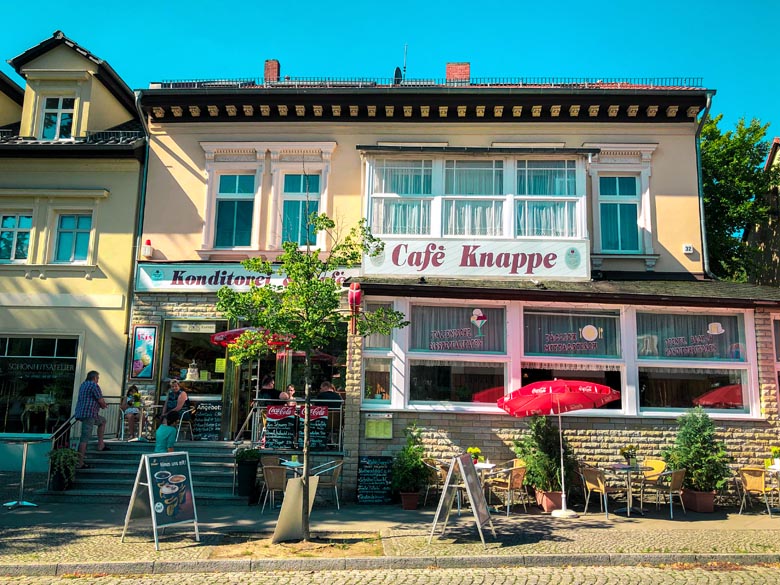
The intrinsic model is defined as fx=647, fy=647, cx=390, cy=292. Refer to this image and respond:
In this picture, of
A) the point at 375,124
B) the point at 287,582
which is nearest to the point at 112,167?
the point at 375,124

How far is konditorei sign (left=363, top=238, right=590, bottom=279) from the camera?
13336 millimetres

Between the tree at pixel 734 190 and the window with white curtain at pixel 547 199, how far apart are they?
764 cm

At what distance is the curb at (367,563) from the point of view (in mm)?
7523

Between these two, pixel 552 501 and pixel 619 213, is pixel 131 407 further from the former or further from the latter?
pixel 619 213

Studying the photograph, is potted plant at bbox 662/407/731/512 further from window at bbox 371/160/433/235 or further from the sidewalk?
window at bbox 371/160/433/235

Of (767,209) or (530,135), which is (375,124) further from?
(767,209)

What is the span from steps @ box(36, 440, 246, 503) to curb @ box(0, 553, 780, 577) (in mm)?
3691

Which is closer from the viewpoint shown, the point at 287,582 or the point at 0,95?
the point at 287,582

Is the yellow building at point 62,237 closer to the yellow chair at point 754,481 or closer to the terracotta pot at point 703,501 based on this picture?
the terracotta pot at point 703,501

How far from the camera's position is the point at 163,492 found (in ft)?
28.0

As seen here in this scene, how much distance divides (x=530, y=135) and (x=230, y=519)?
10.5 m

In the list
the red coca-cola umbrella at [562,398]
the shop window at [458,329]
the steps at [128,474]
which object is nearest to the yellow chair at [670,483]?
the red coca-cola umbrella at [562,398]

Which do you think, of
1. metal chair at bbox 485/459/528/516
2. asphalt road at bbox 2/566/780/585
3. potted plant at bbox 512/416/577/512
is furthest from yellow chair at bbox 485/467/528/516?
asphalt road at bbox 2/566/780/585

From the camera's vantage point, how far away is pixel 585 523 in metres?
9.87
